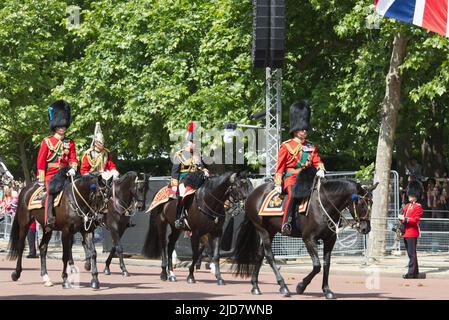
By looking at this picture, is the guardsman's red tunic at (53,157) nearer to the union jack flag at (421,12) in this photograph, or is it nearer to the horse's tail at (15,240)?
the horse's tail at (15,240)

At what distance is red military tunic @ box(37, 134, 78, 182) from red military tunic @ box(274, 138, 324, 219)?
4013 millimetres

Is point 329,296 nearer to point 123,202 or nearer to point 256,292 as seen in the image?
point 256,292

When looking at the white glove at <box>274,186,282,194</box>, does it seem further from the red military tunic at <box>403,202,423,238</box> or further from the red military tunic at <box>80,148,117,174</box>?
the red military tunic at <box>403,202,423,238</box>

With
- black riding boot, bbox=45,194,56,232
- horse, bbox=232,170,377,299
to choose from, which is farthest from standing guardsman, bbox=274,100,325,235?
black riding boot, bbox=45,194,56,232

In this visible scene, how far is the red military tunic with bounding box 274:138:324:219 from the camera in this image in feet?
59.1

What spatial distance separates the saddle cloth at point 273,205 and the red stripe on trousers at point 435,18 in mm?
5613

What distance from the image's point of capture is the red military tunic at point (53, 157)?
19734 mm

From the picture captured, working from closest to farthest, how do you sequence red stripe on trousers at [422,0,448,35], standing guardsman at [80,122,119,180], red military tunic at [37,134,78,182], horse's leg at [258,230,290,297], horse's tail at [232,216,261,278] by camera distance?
horse's leg at [258,230,290,297] < horse's tail at [232,216,261,278] < red military tunic at [37,134,78,182] < red stripe on trousers at [422,0,448,35] < standing guardsman at [80,122,119,180]

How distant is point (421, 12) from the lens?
860 inches

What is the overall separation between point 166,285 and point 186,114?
15.9 m

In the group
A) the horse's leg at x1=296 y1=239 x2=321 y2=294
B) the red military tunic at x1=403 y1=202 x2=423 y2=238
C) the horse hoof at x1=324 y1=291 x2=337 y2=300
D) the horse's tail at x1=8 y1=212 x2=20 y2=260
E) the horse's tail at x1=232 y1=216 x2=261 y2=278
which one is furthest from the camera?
the red military tunic at x1=403 y1=202 x2=423 y2=238

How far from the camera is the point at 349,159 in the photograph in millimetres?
45344

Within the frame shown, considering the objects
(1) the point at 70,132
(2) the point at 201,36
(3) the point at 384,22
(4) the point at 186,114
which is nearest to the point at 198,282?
(3) the point at 384,22

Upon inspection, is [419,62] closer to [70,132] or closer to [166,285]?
[166,285]
